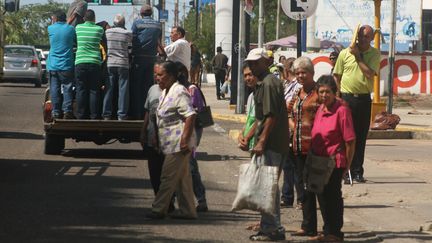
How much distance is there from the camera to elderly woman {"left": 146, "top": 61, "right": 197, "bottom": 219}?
37.7 ft

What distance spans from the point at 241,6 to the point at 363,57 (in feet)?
52.8

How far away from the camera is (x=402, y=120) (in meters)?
28.4

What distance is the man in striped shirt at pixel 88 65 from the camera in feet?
57.5

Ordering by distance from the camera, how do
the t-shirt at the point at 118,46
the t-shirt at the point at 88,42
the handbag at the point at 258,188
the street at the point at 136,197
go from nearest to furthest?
1. the handbag at the point at 258,188
2. the street at the point at 136,197
3. the t-shirt at the point at 118,46
4. the t-shirt at the point at 88,42

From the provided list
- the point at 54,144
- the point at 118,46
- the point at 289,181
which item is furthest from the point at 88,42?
the point at 289,181

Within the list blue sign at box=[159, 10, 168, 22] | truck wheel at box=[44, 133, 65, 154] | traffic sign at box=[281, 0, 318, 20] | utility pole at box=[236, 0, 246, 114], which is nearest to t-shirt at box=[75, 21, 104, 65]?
truck wheel at box=[44, 133, 65, 154]

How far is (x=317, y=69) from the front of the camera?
4225 centimetres

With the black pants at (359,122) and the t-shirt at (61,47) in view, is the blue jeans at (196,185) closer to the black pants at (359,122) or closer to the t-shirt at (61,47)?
the black pants at (359,122)

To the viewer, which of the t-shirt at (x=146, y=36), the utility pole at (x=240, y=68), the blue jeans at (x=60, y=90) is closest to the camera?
the t-shirt at (x=146, y=36)

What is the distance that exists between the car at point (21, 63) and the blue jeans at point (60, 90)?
2822 cm

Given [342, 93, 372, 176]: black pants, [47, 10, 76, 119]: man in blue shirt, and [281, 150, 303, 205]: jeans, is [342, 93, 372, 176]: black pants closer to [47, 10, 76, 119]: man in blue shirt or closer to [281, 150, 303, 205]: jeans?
[281, 150, 303, 205]: jeans

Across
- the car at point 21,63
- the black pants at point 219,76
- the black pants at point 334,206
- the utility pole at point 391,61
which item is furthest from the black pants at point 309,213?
the car at point 21,63

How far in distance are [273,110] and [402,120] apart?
728 inches

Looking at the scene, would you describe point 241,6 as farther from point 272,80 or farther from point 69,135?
point 272,80
